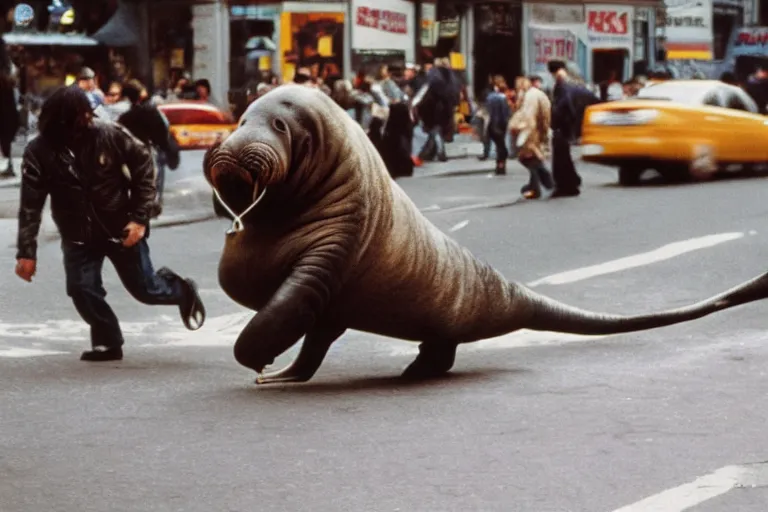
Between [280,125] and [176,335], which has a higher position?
[280,125]

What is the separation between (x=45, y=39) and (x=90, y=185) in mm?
26791

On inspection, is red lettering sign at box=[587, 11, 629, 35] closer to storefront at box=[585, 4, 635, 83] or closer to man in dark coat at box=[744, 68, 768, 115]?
storefront at box=[585, 4, 635, 83]

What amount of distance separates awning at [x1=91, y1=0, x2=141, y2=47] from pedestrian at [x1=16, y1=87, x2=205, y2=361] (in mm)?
27384

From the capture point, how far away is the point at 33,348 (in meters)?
10.8

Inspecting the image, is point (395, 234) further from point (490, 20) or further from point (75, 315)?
point (490, 20)

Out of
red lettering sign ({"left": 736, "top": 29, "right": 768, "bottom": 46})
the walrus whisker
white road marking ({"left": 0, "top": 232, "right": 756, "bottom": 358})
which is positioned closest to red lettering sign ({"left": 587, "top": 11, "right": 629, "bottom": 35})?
red lettering sign ({"left": 736, "top": 29, "right": 768, "bottom": 46})

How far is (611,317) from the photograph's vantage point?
10000 millimetres

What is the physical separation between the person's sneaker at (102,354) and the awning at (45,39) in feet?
84.2

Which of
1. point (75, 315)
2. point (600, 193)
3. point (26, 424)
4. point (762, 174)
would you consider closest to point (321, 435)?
point (26, 424)

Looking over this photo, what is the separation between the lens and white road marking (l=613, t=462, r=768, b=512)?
6160mm

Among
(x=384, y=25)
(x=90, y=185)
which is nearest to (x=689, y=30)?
(x=384, y=25)

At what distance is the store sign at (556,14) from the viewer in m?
44.4

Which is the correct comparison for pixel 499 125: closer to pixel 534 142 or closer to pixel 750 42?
pixel 534 142

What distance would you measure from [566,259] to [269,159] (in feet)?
23.0
